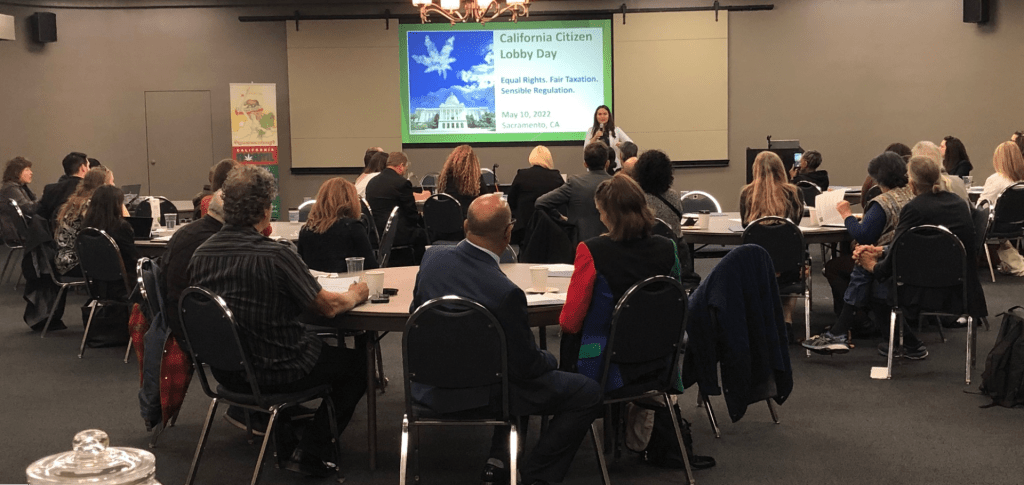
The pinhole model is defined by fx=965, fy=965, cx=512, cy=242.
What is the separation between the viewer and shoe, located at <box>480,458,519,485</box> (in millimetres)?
3531

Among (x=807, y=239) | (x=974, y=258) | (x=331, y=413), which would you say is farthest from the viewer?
(x=807, y=239)

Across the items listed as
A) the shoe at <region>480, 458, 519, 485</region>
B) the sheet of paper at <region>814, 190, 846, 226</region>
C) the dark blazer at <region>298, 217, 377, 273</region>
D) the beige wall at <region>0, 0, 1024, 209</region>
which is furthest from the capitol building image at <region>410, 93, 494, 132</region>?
the shoe at <region>480, 458, 519, 485</region>

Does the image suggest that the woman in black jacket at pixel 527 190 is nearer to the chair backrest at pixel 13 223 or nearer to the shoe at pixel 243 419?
the shoe at pixel 243 419

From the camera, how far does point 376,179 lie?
760 centimetres

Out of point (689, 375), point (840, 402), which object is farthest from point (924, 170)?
point (689, 375)

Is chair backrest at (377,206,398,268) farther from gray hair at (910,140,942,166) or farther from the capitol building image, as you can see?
the capitol building image

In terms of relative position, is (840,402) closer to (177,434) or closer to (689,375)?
(689,375)

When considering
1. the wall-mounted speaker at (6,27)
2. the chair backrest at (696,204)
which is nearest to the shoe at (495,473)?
the chair backrest at (696,204)

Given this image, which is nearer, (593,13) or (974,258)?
(974,258)

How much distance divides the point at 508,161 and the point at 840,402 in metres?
8.11

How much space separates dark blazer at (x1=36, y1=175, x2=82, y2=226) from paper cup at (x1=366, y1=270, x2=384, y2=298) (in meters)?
4.79

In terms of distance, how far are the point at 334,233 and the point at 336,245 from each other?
0.22ft

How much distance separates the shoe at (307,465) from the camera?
3.80m

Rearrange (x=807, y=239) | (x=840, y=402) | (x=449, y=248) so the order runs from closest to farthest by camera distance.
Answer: (x=449, y=248)
(x=840, y=402)
(x=807, y=239)
